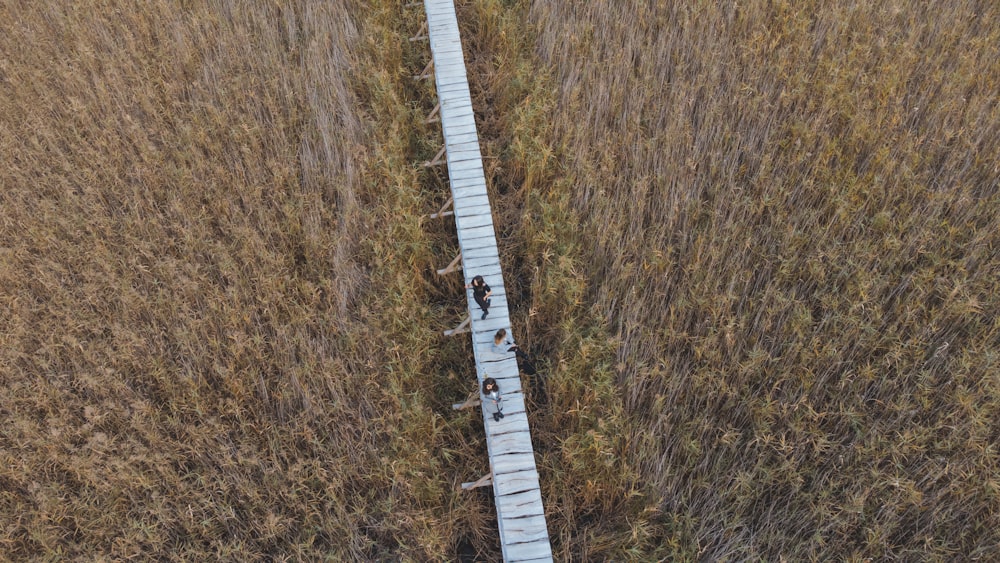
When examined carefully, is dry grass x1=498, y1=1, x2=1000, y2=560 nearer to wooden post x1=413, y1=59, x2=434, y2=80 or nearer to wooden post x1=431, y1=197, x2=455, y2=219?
wooden post x1=431, y1=197, x2=455, y2=219

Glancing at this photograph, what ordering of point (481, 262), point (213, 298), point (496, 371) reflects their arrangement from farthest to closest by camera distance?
point (481, 262), point (213, 298), point (496, 371)

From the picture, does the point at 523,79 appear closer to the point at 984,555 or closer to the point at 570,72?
the point at 570,72

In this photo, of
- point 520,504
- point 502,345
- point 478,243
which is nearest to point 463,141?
point 478,243

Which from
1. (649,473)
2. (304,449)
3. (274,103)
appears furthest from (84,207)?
(649,473)

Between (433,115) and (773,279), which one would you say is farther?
(433,115)

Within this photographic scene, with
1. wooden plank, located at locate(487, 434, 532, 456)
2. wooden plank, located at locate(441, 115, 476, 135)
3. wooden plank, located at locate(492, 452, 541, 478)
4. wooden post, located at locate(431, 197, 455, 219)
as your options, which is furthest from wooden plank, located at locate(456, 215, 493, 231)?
wooden plank, located at locate(492, 452, 541, 478)

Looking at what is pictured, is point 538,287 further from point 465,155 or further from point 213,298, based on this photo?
point 213,298
